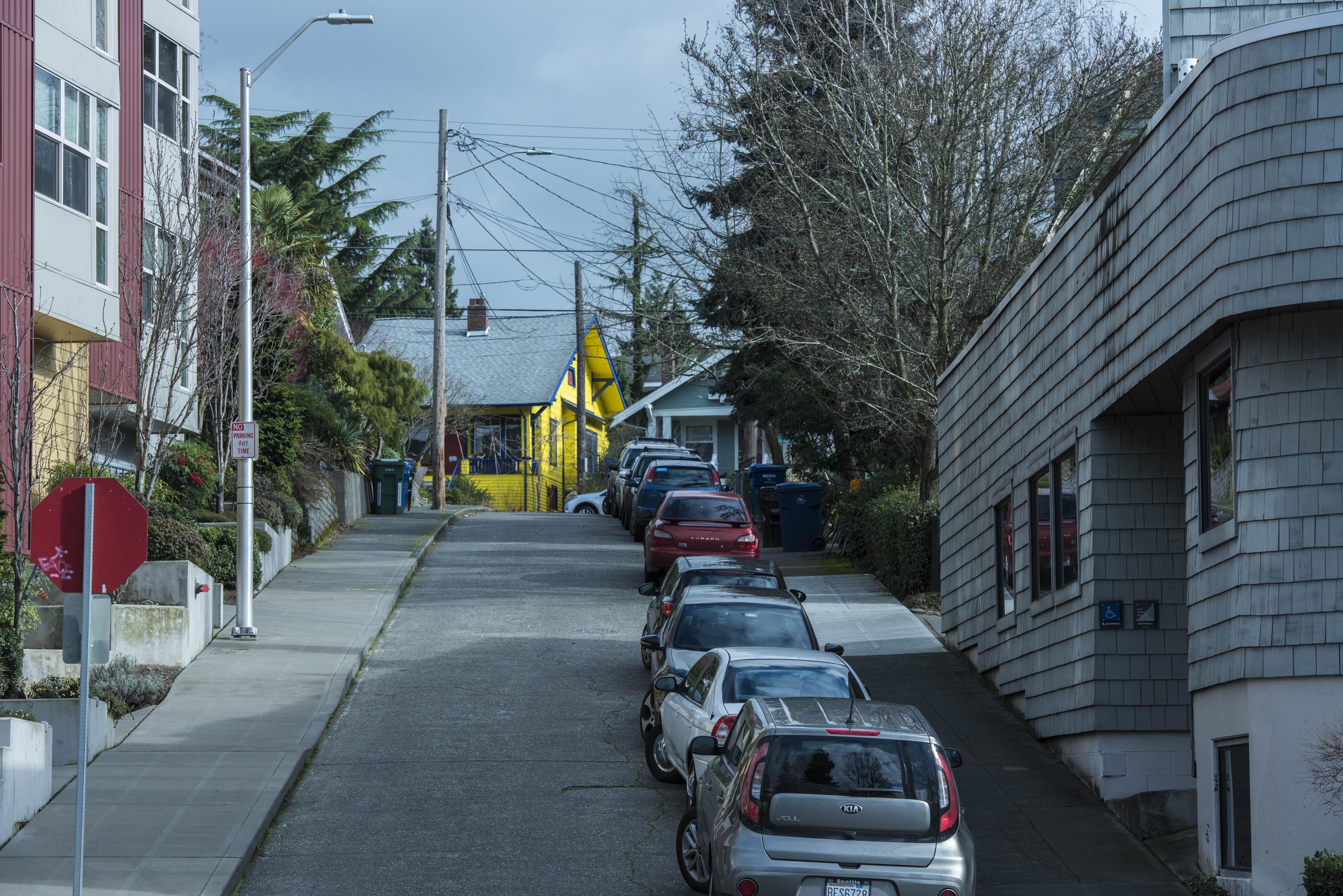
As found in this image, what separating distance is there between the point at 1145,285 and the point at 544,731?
7334 millimetres

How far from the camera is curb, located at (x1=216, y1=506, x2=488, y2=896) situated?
9.61 m

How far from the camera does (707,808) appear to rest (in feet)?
29.8

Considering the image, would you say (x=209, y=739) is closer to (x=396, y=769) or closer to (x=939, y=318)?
(x=396, y=769)

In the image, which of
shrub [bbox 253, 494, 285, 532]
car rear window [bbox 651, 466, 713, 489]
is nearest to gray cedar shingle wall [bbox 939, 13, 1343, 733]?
shrub [bbox 253, 494, 285, 532]

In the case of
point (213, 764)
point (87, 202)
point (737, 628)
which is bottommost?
point (213, 764)

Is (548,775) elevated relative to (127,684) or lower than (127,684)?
lower

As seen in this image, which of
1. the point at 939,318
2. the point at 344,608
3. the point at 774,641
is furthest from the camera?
the point at 939,318

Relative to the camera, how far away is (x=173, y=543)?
18766 millimetres

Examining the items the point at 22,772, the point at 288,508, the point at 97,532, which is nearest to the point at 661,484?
the point at 288,508

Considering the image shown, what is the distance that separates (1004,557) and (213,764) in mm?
8719

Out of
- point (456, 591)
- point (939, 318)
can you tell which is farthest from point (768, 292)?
point (456, 591)

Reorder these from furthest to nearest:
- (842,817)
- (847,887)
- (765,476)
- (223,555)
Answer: (765,476), (223,555), (842,817), (847,887)

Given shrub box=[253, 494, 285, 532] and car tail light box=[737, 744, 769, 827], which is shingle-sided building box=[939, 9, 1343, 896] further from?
shrub box=[253, 494, 285, 532]

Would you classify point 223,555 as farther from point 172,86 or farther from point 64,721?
point 172,86
